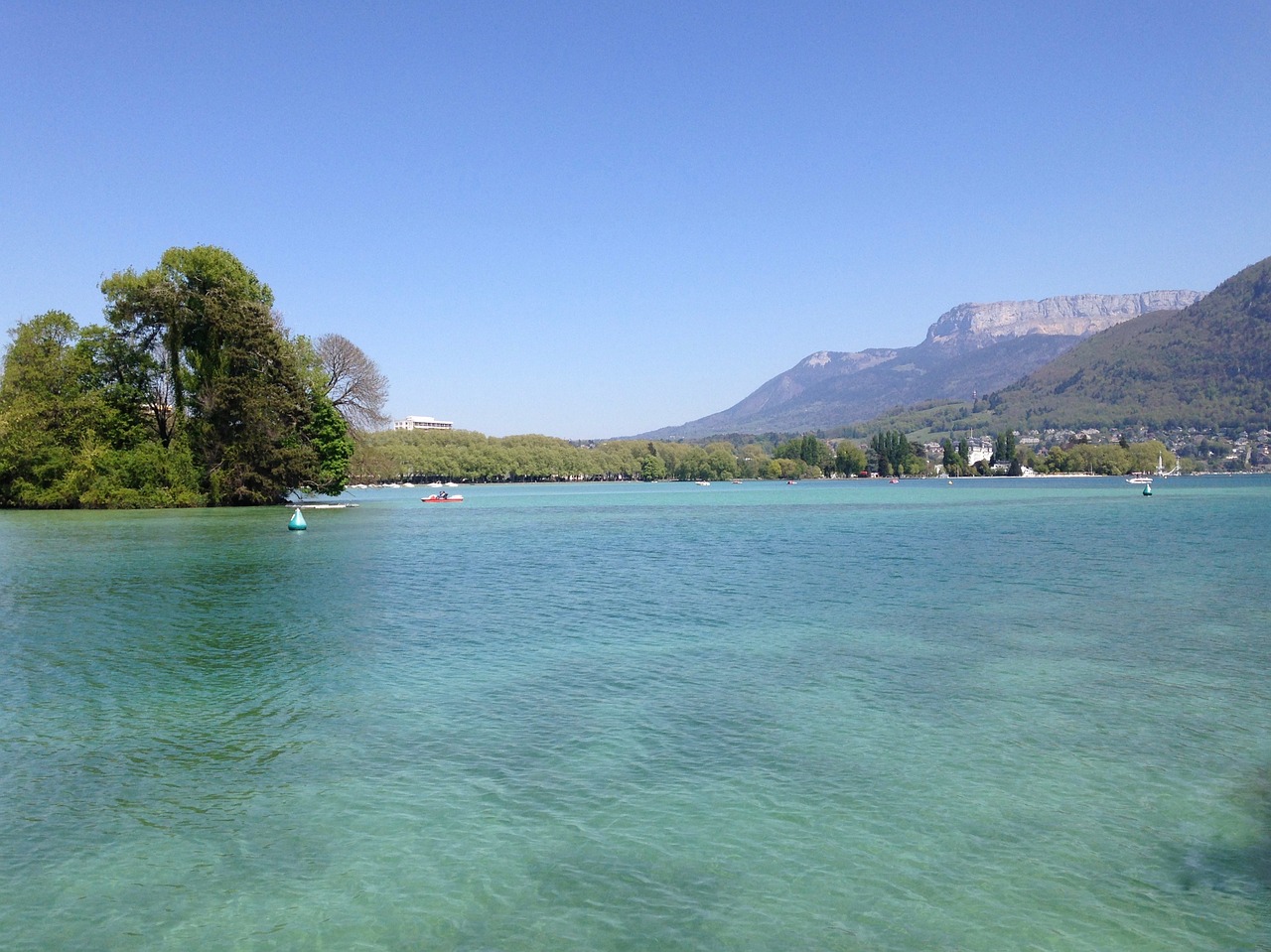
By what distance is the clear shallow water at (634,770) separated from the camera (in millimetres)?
7801

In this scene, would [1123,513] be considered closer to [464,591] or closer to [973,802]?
[464,591]

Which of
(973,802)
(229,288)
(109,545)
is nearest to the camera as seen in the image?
(973,802)

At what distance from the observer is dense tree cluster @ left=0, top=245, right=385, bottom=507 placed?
67.7 meters

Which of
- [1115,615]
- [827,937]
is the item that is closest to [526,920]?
[827,937]

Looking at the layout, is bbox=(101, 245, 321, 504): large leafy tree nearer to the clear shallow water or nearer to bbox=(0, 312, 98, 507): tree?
bbox=(0, 312, 98, 507): tree

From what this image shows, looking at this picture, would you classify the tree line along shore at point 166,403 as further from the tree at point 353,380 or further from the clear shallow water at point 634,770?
the clear shallow water at point 634,770

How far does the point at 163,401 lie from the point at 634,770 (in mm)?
72992

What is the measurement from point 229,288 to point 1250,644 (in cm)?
6908

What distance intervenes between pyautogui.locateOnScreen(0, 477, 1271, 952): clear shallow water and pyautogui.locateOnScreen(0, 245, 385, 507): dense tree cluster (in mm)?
45650

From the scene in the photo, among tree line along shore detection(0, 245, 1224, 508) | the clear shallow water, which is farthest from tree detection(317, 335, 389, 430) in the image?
the clear shallow water

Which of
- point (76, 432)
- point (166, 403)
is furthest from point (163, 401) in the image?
point (76, 432)

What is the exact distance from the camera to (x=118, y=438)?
70375 mm

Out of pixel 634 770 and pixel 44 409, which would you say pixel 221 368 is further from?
pixel 634 770

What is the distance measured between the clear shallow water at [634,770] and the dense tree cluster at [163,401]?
45.7 meters
